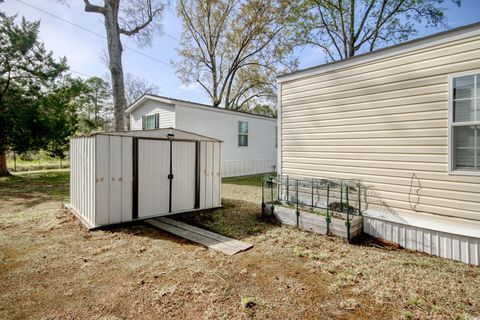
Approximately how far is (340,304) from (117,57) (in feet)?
37.4

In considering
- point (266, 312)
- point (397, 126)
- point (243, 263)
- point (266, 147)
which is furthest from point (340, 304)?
point (266, 147)

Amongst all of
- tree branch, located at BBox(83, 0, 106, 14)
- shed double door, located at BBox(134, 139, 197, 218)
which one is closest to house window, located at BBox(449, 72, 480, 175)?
shed double door, located at BBox(134, 139, 197, 218)

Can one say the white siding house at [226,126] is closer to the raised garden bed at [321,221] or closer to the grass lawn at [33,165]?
the raised garden bed at [321,221]

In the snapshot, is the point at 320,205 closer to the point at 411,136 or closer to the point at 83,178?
the point at 411,136

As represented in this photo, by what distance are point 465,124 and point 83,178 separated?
7.30 m

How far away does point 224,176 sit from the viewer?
43.5ft

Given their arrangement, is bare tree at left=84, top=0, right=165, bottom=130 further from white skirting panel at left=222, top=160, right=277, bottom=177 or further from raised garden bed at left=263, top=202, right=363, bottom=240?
raised garden bed at left=263, top=202, right=363, bottom=240

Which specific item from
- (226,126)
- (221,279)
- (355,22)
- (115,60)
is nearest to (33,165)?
(115,60)

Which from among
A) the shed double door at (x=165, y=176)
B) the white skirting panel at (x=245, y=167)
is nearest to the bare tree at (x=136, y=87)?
the white skirting panel at (x=245, y=167)

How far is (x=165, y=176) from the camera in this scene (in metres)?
5.86

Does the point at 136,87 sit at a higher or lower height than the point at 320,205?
higher

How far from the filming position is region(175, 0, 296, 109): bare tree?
19.8 m

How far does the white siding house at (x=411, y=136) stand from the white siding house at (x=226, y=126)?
727cm

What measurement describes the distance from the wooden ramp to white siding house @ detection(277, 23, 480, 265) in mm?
2520
